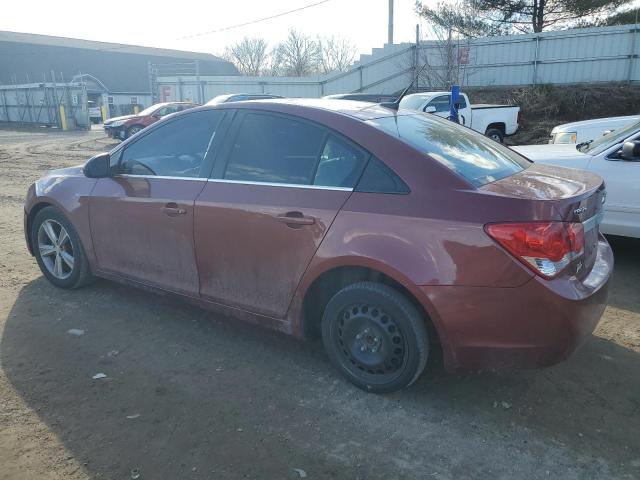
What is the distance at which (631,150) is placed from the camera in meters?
5.00

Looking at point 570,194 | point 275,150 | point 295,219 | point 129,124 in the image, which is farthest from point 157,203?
point 129,124

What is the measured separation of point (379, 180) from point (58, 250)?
124 inches

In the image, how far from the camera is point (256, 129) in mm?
3555

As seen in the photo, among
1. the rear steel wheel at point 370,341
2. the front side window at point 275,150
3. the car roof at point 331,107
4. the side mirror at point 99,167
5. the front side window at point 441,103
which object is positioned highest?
the front side window at point 441,103

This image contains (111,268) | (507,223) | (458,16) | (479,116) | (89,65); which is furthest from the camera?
(89,65)

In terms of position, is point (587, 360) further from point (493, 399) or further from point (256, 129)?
point (256, 129)

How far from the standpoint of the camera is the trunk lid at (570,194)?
107 inches

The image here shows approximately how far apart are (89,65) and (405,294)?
63344 millimetres

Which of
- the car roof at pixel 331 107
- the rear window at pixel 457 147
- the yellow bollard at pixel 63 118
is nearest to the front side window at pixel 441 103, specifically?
the rear window at pixel 457 147

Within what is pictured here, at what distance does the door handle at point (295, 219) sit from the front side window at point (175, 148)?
0.87 m

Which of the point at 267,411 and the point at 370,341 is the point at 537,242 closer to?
the point at 370,341

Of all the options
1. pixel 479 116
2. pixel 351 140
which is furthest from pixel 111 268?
pixel 479 116

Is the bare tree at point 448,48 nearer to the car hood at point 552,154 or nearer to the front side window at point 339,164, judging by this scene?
the car hood at point 552,154

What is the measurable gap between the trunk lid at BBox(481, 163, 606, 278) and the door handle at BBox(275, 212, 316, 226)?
39.1 inches
